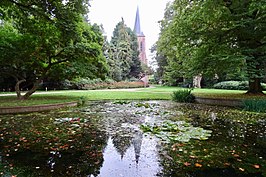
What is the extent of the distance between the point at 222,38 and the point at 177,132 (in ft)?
28.1

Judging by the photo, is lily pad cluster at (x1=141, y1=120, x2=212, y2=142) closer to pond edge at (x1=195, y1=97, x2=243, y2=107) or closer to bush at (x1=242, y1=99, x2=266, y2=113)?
bush at (x1=242, y1=99, x2=266, y2=113)

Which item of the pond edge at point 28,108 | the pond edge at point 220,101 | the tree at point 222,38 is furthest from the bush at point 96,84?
the pond edge at point 220,101

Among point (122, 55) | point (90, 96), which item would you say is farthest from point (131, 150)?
point (122, 55)

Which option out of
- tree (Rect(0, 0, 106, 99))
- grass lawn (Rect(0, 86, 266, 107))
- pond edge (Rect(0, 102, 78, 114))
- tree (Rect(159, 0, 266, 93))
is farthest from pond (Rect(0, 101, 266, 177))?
tree (Rect(159, 0, 266, 93))

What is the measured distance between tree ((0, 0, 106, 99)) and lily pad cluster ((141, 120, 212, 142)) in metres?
4.34

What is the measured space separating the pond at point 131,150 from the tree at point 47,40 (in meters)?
3.64

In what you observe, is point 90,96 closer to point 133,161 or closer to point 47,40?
point 47,40

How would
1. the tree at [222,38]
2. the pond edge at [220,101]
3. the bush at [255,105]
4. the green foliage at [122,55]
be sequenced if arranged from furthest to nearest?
the green foliage at [122,55], the pond edge at [220,101], the tree at [222,38], the bush at [255,105]

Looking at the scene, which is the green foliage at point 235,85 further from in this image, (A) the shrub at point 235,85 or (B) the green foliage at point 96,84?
(B) the green foliage at point 96,84

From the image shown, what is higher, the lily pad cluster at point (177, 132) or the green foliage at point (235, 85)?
the green foliage at point (235, 85)

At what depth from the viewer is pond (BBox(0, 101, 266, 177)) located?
9.52 ft

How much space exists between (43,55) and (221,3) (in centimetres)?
1024

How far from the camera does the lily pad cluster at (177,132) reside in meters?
4.50

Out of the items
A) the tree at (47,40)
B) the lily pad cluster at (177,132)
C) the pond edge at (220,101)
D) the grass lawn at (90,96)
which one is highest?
the tree at (47,40)
